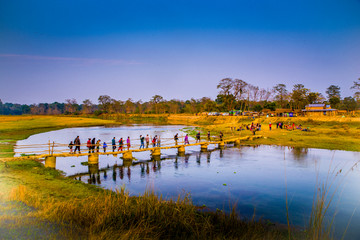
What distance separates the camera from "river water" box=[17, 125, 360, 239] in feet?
46.4

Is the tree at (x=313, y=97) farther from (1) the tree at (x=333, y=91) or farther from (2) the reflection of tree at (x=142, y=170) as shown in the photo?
(2) the reflection of tree at (x=142, y=170)

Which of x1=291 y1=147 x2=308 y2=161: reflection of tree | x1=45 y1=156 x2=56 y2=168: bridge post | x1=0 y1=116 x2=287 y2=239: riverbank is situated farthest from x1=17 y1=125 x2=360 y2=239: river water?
x1=0 y1=116 x2=287 y2=239: riverbank

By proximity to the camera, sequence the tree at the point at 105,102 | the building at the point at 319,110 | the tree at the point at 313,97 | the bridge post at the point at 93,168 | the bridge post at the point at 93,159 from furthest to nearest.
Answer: the tree at the point at 105,102
the tree at the point at 313,97
the building at the point at 319,110
the bridge post at the point at 93,159
the bridge post at the point at 93,168

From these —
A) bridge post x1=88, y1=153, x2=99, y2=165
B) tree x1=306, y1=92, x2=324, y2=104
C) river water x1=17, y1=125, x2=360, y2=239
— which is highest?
tree x1=306, y1=92, x2=324, y2=104

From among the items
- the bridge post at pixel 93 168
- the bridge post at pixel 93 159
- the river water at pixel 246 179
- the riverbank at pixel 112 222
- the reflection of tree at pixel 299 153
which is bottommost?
the river water at pixel 246 179

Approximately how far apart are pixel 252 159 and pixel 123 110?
6492 inches

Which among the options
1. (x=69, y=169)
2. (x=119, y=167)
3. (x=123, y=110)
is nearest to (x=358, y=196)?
(x=119, y=167)

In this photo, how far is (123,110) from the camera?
183000 millimetres

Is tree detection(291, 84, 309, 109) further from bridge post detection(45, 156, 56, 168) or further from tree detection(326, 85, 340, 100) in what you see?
bridge post detection(45, 156, 56, 168)

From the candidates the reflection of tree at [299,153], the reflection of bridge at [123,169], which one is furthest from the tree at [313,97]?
the reflection of bridge at [123,169]

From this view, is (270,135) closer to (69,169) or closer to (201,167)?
(201,167)

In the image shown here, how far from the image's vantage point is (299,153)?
3011 cm

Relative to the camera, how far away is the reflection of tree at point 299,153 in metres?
27.8

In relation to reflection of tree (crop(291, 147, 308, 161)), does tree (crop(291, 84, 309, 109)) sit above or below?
above
